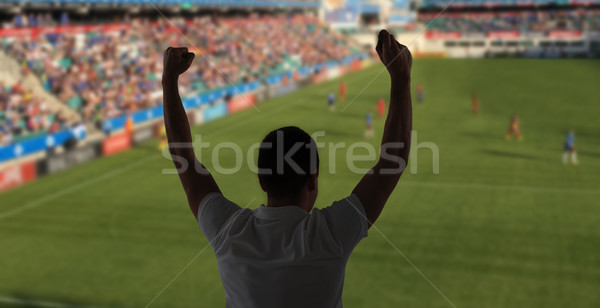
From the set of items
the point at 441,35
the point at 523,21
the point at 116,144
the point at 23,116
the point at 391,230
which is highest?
the point at 23,116

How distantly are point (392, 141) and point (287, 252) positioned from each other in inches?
21.6

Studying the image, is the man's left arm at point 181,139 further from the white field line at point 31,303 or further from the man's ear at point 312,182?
the white field line at point 31,303

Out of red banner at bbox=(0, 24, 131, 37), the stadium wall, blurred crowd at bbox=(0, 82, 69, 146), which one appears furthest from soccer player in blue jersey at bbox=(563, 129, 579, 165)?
the stadium wall

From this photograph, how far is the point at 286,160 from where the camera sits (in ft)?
6.66

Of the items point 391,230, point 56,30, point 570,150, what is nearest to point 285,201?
point 391,230

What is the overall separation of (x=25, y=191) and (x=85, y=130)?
22.8ft

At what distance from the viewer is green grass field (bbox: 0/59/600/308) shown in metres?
12.0

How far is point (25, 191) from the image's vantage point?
19.4m

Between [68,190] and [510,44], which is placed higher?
[68,190]

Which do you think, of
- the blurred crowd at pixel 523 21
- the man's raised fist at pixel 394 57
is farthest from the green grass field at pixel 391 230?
the blurred crowd at pixel 523 21

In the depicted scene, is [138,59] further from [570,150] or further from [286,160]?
[286,160]

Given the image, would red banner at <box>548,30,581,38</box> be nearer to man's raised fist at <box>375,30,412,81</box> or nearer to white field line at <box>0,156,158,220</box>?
white field line at <box>0,156,158,220</box>

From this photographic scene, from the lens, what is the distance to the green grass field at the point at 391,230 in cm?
1197

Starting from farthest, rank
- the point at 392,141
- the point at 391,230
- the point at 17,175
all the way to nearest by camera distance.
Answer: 1. the point at 17,175
2. the point at 391,230
3. the point at 392,141
